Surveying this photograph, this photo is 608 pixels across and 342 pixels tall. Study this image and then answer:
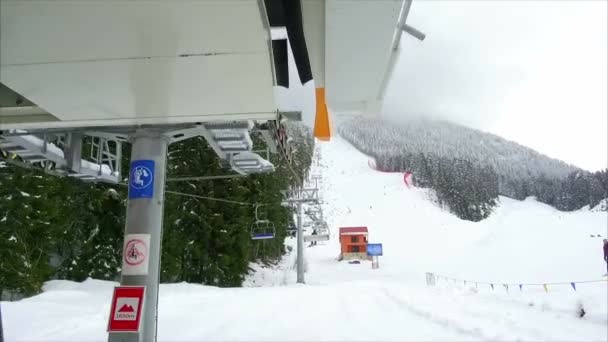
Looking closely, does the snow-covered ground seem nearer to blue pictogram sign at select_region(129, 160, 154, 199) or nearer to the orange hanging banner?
blue pictogram sign at select_region(129, 160, 154, 199)

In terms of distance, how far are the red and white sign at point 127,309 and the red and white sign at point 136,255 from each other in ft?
1.29

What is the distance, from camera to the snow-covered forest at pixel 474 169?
2130cm

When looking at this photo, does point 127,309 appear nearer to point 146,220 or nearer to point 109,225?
point 146,220

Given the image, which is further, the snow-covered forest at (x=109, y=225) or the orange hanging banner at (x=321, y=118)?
the snow-covered forest at (x=109, y=225)

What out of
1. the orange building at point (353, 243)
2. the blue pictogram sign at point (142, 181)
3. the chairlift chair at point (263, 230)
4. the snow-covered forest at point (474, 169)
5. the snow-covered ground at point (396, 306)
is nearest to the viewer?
the blue pictogram sign at point (142, 181)

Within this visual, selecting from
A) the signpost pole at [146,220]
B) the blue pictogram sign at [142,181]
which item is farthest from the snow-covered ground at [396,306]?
the blue pictogram sign at [142,181]

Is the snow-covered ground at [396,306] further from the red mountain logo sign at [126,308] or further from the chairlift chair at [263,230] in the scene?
the red mountain logo sign at [126,308]

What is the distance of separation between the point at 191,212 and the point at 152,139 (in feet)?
50.7

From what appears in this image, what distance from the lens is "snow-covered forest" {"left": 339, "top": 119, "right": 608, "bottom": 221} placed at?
21.3 meters

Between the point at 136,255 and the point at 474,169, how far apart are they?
85454 millimetres

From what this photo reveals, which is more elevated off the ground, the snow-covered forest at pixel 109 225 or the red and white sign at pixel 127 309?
the snow-covered forest at pixel 109 225

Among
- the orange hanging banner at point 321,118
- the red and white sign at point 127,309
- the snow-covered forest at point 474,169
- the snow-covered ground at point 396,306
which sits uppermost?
the snow-covered forest at point 474,169

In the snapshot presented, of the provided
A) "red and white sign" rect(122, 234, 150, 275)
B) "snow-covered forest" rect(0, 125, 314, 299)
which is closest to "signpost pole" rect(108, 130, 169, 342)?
"red and white sign" rect(122, 234, 150, 275)

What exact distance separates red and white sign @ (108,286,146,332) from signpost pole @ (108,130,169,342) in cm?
38
